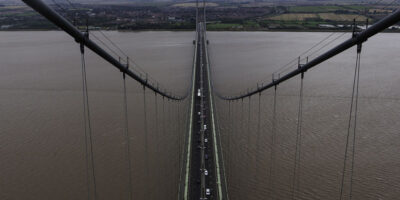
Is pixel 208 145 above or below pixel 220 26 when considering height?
below

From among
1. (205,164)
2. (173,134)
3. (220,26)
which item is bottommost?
(173,134)

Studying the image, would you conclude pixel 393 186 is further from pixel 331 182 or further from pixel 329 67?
pixel 329 67

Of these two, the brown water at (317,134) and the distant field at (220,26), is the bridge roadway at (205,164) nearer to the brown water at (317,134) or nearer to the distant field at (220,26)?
the brown water at (317,134)

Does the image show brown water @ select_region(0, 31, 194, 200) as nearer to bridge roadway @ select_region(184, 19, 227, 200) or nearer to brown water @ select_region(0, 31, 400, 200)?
brown water @ select_region(0, 31, 400, 200)

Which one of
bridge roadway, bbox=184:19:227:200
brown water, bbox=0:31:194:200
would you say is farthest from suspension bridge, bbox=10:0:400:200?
brown water, bbox=0:31:194:200

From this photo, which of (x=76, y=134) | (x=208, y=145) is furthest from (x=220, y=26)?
(x=208, y=145)

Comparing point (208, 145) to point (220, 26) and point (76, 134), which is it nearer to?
point (76, 134)
